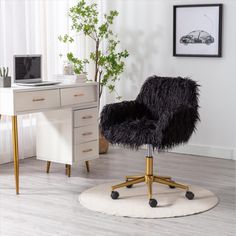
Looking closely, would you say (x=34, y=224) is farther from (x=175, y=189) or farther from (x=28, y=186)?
(x=175, y=189)

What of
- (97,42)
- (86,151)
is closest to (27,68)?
(86,151)

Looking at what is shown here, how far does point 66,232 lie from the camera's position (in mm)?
3227

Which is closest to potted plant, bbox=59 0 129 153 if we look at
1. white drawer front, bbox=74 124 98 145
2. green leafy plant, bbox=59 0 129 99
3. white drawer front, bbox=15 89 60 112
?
green leafy plant, bbox=59 0 129 99

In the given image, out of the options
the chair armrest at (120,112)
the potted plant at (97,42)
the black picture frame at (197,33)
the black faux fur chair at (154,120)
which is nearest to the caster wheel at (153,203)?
the black faux fur chair at (154,120)

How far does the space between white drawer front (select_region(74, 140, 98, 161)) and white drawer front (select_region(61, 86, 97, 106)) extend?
14.3 inches

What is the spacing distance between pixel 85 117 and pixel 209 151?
1.46 metres

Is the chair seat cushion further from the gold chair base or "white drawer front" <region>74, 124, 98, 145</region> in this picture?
"white drawer front" <region>74, 124, 98, 145</region>

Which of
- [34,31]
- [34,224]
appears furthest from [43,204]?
[34,31]

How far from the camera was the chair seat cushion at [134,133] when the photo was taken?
367 centimetres

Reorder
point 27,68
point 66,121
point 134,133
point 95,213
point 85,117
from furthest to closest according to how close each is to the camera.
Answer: point 85,117 < point 66,121 < point 27,68 < point 134,133 < point 95,213

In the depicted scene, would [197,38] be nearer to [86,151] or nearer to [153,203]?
[86,151]

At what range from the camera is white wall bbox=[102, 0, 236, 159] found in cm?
514

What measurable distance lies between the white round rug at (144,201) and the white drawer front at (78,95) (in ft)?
2.36

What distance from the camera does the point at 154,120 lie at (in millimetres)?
4172
